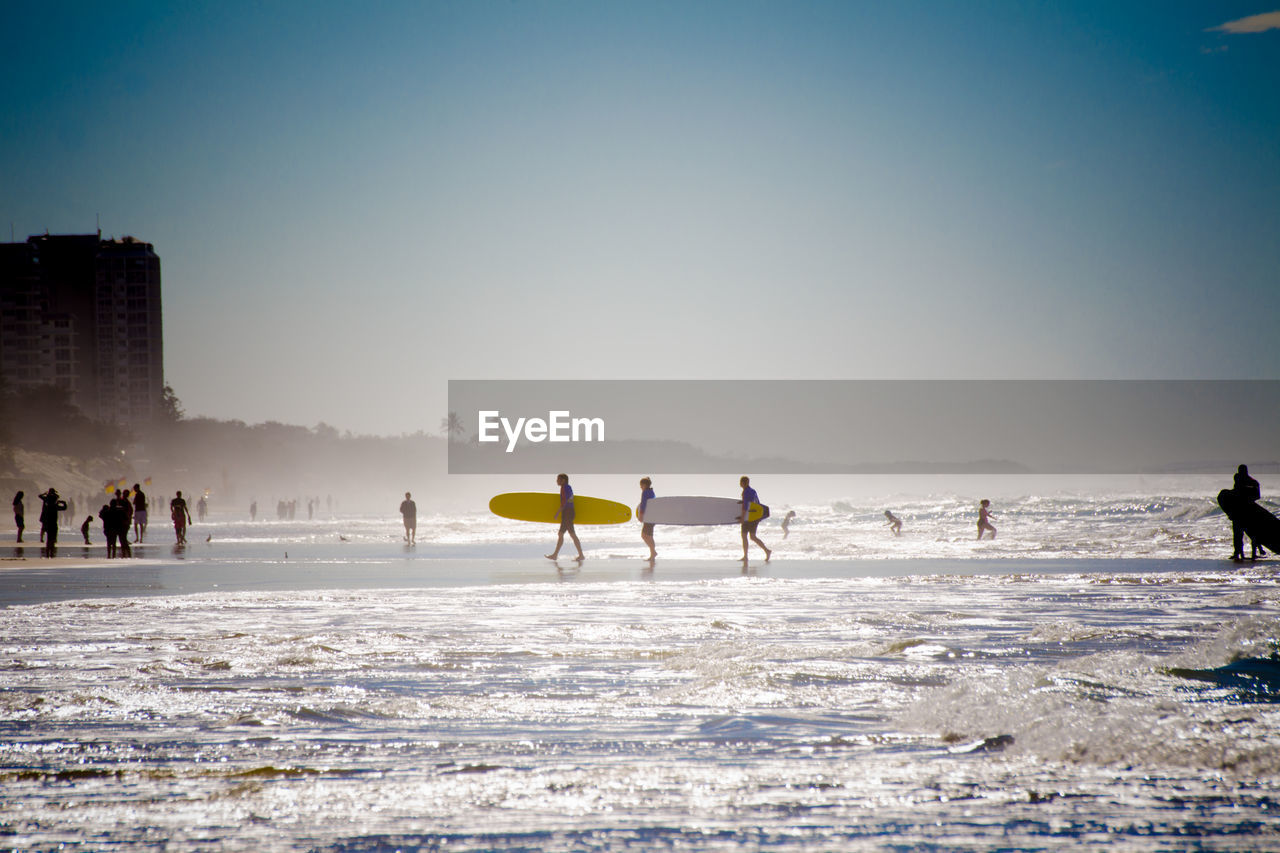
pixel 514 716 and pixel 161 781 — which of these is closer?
pixel 161 781

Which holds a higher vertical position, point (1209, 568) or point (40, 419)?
point (40, 419)

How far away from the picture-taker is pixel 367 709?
16.8 ft

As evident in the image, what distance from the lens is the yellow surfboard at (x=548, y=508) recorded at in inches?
1005

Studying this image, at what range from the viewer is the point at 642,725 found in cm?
473

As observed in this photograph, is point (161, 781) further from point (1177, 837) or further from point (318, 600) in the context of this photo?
point (318, 600)

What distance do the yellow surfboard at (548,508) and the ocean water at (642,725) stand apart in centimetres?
1449

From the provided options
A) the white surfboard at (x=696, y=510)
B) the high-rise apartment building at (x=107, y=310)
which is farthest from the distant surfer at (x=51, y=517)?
the high-rise apartment building at (x=107, y=310)

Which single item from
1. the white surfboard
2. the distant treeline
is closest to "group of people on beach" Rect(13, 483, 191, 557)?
the white surfboard

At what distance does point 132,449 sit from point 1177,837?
149006 mm

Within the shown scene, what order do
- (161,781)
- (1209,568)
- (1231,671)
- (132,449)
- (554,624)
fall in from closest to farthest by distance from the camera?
(161,781) → (1231,671) → (554,624) → (1209,568) → (132,449)

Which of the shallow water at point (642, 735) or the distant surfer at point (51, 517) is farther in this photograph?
the distant surfer at point (51, 517)

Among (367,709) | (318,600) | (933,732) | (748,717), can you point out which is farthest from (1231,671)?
(318,600)

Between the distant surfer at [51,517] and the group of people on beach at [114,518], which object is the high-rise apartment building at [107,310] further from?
the distant surfer at [51,517]

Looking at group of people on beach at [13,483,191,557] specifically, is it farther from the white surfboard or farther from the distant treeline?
the distant treeline
